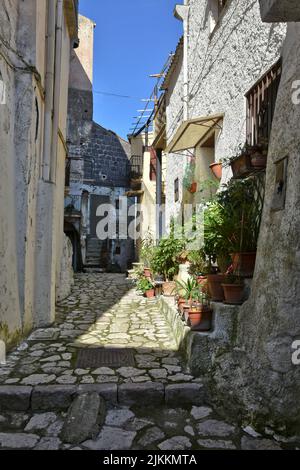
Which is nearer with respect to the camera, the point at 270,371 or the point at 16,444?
the point at 16,444

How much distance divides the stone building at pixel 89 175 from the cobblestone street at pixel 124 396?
13.4 metres

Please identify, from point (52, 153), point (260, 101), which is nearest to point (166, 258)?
point (52, 153)

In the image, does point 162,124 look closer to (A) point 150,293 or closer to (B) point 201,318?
(A) point 150,293

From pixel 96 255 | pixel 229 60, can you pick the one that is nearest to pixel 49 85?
pixel 229 60

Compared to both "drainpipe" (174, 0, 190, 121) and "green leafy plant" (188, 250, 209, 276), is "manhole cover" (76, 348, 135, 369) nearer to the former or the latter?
"green leafy plant" (188, 250, 209, 276)

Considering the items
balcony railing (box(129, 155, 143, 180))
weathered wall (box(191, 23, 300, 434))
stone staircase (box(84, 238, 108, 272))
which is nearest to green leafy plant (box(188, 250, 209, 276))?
weathered wall (box(191, 23, 300, 434))

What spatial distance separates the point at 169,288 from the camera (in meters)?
7.12

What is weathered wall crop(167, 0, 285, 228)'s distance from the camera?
16.2ft

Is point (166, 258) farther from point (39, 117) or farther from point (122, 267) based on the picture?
point (122, 267)

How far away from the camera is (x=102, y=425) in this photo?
2898 millimetres

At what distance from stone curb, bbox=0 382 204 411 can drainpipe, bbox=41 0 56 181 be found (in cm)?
332

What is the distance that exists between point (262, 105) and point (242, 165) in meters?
1.11

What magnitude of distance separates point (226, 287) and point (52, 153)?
3.83 m

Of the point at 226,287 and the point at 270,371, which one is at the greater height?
the point at 226,287
